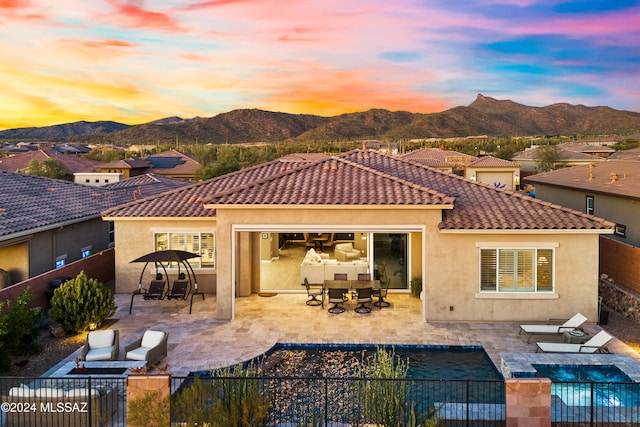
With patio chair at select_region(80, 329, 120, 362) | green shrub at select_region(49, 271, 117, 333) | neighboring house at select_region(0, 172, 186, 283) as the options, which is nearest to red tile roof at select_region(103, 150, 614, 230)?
neighboring house at select_region(0, 172, 186, 283)

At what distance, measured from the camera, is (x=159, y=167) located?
7462cm

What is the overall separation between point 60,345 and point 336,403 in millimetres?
9026

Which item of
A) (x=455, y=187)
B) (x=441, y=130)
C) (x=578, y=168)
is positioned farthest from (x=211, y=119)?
(x=455, y=187)

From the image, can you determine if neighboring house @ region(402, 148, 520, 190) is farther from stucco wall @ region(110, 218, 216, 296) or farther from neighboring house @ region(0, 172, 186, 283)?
stucco wall @ region(110, 218, 216, 296)

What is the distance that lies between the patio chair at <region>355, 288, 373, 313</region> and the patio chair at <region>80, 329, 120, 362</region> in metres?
8.18

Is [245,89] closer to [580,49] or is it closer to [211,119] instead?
[211,119]

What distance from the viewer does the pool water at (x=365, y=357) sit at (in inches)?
520

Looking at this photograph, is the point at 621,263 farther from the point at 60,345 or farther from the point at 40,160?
the point at 40,160

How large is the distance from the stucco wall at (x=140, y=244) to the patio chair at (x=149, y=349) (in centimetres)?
729

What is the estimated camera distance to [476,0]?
45188 millimetres

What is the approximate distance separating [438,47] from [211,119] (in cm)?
7364

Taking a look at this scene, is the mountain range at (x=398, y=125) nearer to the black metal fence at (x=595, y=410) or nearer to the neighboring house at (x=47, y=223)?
the neighboring house at (x=47, y=223)

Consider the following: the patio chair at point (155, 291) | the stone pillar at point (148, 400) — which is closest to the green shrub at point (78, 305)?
the patio chair at point (155, 291)

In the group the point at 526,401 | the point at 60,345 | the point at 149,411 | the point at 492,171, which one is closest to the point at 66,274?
the point at 60,345
